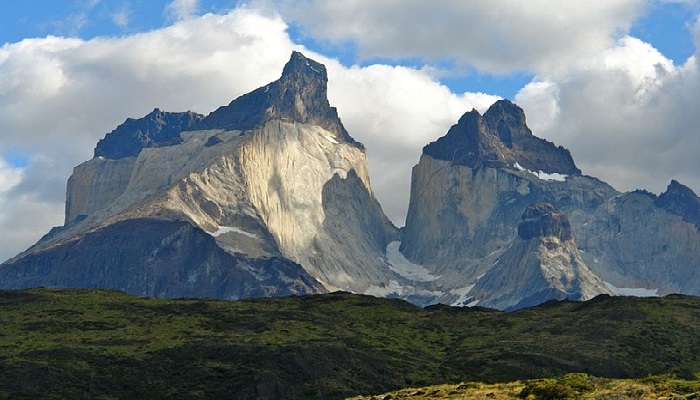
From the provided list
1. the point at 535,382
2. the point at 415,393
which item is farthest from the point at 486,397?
the point at 415,393

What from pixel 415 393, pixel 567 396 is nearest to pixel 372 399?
pixel 415 393

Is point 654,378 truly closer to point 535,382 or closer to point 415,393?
point 535,382

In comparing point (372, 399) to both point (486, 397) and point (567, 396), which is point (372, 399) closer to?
point (486, 397)

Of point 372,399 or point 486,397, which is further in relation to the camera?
point 372,399

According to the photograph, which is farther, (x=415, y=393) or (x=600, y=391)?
(x=415, y=393)

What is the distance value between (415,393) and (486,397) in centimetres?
1263

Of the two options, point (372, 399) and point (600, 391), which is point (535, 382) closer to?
point (600, 391)

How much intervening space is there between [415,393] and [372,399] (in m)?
4.51

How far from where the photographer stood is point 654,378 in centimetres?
10650

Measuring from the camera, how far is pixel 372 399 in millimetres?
113875

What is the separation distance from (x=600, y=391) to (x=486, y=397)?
9132 mm

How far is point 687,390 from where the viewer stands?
100 meters

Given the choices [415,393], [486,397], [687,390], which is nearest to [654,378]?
[687,390]

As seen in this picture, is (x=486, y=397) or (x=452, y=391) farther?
(x=452, y=391)
